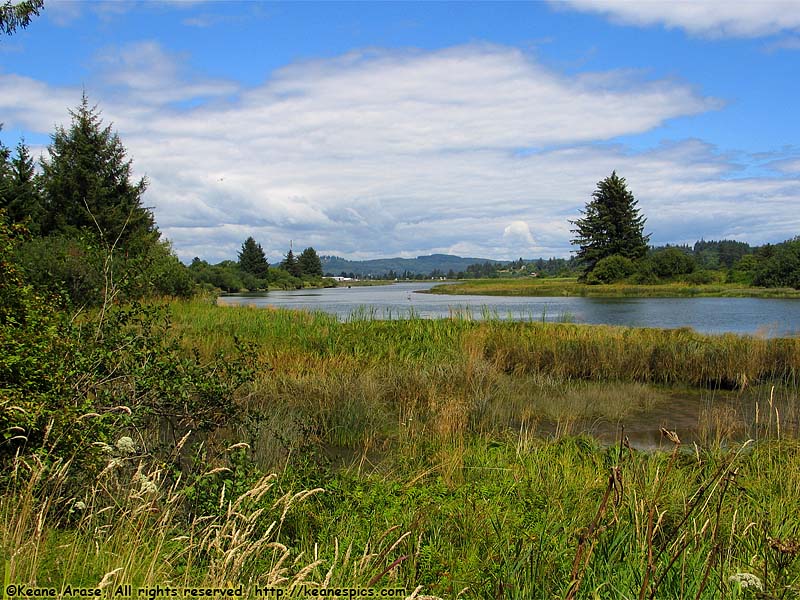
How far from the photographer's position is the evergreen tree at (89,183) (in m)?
29.8

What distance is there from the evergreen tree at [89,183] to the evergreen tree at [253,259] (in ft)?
189

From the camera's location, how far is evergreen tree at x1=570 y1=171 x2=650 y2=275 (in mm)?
58969

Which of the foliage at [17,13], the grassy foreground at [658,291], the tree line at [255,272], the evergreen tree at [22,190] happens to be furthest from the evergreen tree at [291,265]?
the foliage at [17,13]

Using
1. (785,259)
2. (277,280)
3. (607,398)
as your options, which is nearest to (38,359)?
(607,398)

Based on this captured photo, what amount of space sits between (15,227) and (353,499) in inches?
168

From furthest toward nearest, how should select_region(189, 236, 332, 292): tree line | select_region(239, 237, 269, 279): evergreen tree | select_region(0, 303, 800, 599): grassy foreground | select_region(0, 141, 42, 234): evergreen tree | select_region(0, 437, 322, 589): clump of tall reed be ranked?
select_region(239, 237, 269, 279): evergreen tree < select_region(189, 236, 332, 292): tree line < select_region(0, 141, 42, 234): evergreen tree < select_region(0, 303, 800, 599): grassy foreground < select_region(0, 437, 322, 589): clump of tall reed

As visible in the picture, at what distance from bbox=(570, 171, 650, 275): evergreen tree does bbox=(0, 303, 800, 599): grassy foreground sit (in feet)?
151

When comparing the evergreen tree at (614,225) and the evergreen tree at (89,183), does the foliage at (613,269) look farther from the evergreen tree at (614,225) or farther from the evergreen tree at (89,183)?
the evergreen tree at (89,183)

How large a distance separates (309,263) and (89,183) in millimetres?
87171

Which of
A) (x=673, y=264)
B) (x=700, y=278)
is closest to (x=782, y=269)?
(x=700, y=278)

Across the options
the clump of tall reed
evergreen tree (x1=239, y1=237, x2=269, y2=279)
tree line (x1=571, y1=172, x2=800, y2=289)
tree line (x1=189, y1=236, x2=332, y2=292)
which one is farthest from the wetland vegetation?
evergreen tree (x1=239, y1=237, x2=269, y2=279)

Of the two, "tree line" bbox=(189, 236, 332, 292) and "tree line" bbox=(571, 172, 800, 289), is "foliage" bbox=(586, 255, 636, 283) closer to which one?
"tree line" bbox=(571, 172, 800, 289)

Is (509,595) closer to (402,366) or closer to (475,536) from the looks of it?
(475,536)

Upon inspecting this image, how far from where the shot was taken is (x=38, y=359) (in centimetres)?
462
